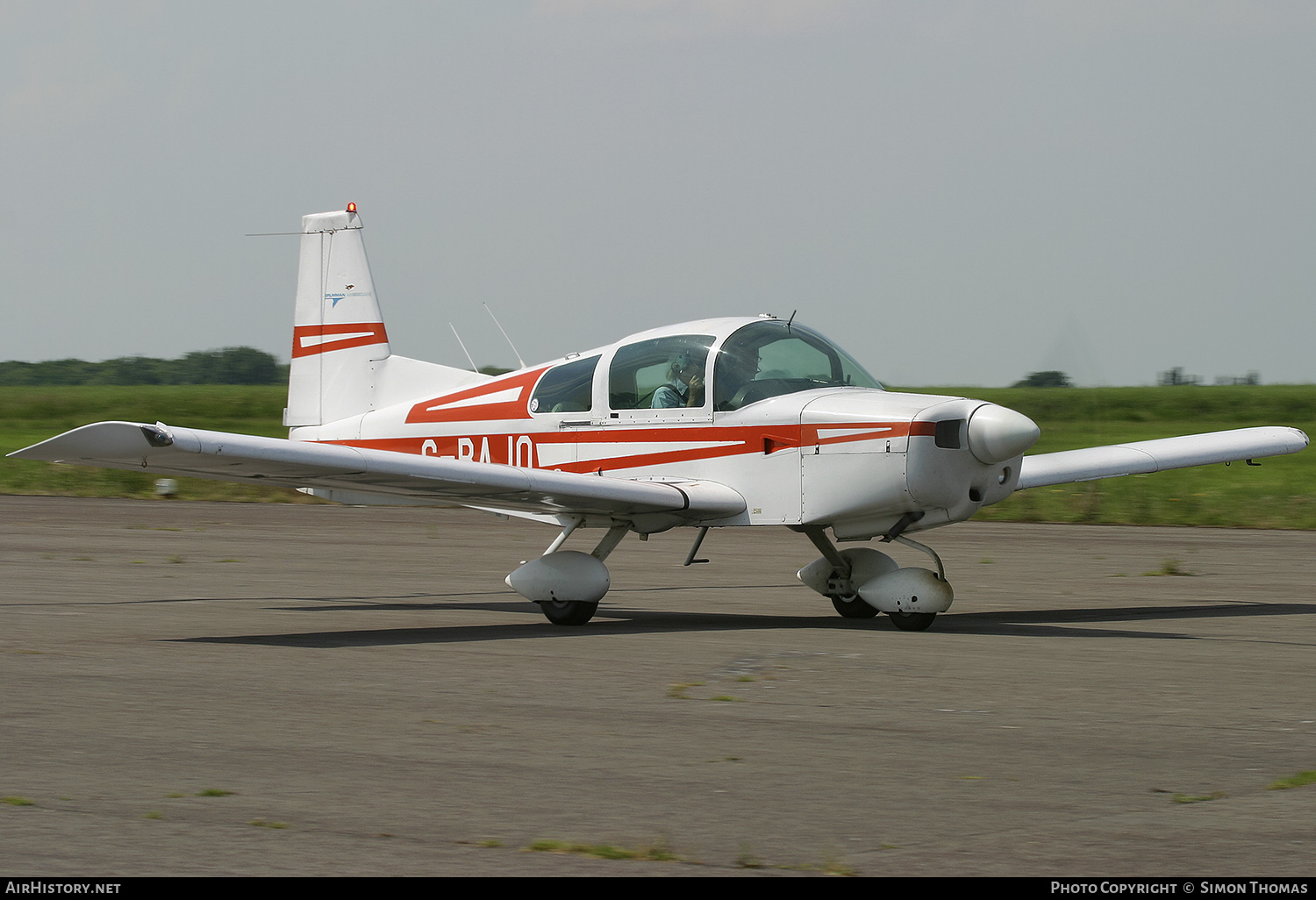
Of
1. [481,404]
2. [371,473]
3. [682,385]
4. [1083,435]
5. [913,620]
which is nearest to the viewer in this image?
[371,473]

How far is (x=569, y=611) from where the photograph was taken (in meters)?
11.8

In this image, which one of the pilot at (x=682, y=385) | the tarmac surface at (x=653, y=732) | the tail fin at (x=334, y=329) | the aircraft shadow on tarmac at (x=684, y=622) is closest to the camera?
the tarmac surface at (x=653, y=732)

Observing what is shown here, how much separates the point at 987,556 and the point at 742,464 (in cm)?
858

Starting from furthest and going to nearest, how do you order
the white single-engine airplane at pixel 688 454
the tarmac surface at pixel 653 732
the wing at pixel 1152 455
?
the wing at pixel 1152 455 → the white single-engine airplane at pixel 688 454 → the tarmac surface at pixel 653 732

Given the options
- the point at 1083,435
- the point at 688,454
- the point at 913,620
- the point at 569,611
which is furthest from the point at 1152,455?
the point at 1083,435

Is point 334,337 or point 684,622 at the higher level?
point 334,337

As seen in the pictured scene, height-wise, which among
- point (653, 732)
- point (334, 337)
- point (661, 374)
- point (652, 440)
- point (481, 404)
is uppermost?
point (334, 337)

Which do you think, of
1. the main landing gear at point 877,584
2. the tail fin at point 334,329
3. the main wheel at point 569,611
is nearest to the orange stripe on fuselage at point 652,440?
the main landing gear at point 877,584

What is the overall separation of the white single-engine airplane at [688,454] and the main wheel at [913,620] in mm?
13

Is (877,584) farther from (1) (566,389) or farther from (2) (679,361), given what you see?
(1) (566,389)

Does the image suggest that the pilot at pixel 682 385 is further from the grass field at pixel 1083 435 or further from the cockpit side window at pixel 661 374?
the grass field at pixel 1083 435

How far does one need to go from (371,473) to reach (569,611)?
2066mm

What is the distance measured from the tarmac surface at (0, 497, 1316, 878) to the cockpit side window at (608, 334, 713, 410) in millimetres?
1788

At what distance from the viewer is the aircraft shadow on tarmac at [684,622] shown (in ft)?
35.9
